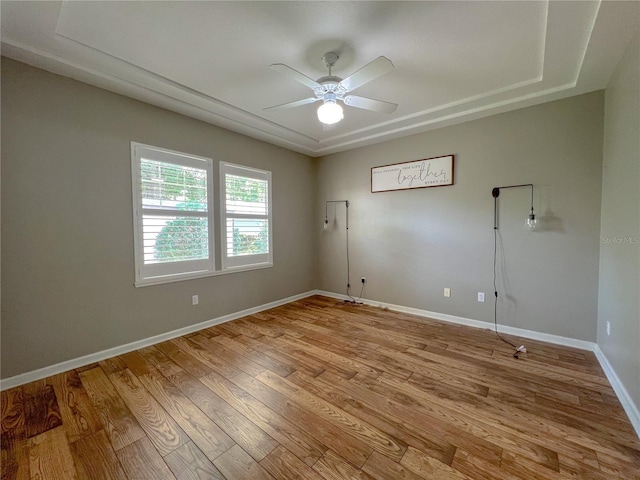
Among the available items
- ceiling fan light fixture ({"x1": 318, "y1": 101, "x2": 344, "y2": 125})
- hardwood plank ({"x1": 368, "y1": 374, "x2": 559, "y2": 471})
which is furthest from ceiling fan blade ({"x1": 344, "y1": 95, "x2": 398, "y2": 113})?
hardwood plank ({"x1": 368, "y1": 374, "x2": 559, "y2": 471})

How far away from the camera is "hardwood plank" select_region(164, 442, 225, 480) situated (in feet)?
4.30

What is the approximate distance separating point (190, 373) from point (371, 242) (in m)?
2.99

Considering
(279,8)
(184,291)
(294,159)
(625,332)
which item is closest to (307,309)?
(184,291)

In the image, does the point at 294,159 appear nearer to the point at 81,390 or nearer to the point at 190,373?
the point at 190,373

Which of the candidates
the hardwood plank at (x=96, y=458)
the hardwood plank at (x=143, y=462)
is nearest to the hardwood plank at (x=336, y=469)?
the hardwood plank at (x=143, y=462)

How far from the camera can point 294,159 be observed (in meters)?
4.46

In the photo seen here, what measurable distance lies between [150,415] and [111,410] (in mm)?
314

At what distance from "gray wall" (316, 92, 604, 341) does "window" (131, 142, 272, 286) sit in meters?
1.70

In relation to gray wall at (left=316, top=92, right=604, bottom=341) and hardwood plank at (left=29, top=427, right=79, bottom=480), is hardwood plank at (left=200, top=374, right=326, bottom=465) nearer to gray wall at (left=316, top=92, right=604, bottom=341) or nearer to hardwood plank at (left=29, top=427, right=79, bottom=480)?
hardwood plank at (left=29, top=427, right=79, bottom=480)

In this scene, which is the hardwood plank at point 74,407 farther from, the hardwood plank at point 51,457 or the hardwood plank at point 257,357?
the hardwood plank at point 257,357

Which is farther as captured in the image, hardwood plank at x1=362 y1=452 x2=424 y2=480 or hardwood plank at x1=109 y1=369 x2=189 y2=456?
hardwood plank at x1=109 y1=369 x2=189 y2=456

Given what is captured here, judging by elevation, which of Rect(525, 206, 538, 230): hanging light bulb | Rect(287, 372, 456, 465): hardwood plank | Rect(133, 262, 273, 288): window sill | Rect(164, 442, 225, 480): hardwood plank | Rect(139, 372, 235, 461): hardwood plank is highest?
Rect(525, 206, 538, 230): hanging light bulb

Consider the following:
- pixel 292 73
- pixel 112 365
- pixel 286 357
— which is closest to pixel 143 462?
pixel 286 357

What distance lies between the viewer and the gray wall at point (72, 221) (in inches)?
80.7
